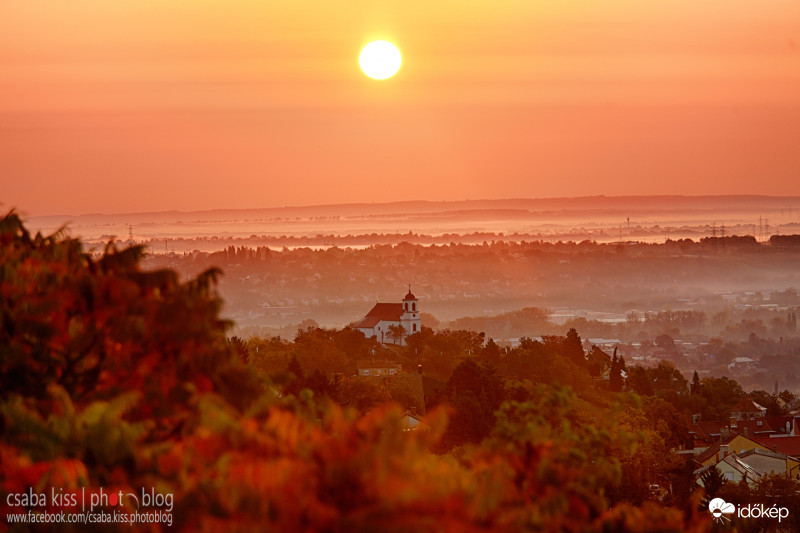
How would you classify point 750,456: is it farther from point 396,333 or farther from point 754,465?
point 396,333

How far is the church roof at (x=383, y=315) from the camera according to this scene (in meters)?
125

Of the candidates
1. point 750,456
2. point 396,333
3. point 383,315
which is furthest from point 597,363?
point 383,315

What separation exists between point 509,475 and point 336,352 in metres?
61.8

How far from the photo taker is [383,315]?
126 m

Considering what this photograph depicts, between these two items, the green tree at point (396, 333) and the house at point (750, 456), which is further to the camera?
the green tree at point (396, 333)

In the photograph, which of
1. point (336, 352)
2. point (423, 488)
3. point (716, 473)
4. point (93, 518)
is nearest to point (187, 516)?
point (93, 518)

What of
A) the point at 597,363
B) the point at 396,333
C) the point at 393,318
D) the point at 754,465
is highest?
the point at 393,318

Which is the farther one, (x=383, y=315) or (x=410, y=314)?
(x=383, y=315)

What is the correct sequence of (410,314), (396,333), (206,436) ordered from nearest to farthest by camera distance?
1. (206,436)
2. (396,333)
3. (410,314)

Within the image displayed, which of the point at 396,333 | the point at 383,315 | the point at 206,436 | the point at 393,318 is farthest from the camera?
the point at 383,315

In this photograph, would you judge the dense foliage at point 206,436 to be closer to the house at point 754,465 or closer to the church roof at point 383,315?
the house at point 754,465

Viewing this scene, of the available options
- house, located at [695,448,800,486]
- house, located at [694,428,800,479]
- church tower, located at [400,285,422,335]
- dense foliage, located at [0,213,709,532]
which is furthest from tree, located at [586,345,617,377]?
dense foliage, located at [0,213,709,532]

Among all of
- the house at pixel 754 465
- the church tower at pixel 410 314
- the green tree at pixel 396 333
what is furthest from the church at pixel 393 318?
the house at pixel 754 465

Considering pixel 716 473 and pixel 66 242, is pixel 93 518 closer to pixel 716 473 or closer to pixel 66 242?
pixel 66 242
